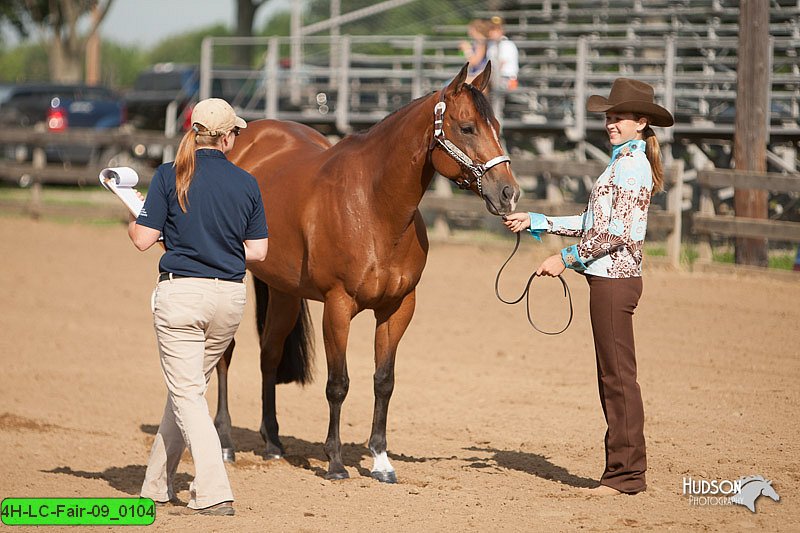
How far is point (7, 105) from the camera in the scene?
25.3m

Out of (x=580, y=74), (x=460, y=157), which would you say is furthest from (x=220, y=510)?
(x=580, y=74)

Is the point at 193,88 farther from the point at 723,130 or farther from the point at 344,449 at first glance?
the point at 344,449

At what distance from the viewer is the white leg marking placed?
607cm

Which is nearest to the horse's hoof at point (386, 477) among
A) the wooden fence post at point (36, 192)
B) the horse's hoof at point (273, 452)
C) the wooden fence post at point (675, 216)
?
the horse's hoof at point (273, 452)

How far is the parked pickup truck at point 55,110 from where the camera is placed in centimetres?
2438

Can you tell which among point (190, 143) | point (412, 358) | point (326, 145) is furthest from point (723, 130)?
point (190, 143)

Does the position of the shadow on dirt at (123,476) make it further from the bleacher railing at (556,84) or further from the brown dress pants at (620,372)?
the bleacher railing at (556,84)

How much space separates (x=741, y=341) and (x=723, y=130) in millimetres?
5558

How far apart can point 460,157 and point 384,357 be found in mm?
1323

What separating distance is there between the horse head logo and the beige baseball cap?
3.11 meters

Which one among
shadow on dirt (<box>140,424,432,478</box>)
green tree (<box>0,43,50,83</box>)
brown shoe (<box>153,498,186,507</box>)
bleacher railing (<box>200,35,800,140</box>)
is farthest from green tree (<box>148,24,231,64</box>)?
brown shoe (<box>153,498,186,507</box>)

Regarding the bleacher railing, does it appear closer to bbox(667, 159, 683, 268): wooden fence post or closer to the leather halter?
bbox(667, 159, 683, 268): wooden fence post

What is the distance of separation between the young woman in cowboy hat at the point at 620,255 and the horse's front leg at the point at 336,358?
3.86 feet

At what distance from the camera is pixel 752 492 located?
5352 millimetres
